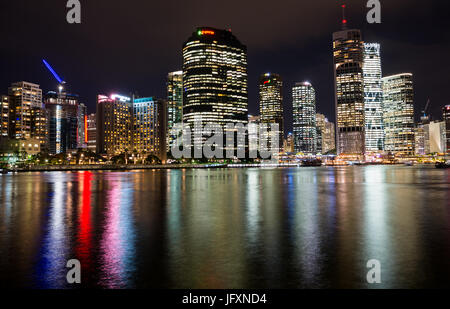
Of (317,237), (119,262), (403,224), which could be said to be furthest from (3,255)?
(403,224)

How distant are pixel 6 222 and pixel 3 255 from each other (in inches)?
328

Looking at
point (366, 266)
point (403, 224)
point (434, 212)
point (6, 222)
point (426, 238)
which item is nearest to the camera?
point (366, 266)

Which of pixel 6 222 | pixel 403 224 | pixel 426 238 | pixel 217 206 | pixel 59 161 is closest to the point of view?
pixel 426 238

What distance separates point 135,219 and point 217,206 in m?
7.20

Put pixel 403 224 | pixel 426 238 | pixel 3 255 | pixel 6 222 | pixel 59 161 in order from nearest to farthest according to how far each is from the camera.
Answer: pixel 3 255
pixel 426 238
pixel 403 224
pixel 6 222
pixel 59 161

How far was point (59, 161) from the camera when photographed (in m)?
193

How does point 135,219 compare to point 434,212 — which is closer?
point 135,219

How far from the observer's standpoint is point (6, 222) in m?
18.4

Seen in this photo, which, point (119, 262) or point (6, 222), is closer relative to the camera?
point (119, 262)

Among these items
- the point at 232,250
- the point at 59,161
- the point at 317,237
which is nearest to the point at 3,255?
the point at 232,250

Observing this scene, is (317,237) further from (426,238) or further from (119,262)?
(119,262)

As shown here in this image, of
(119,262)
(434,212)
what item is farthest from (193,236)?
(434,212)
